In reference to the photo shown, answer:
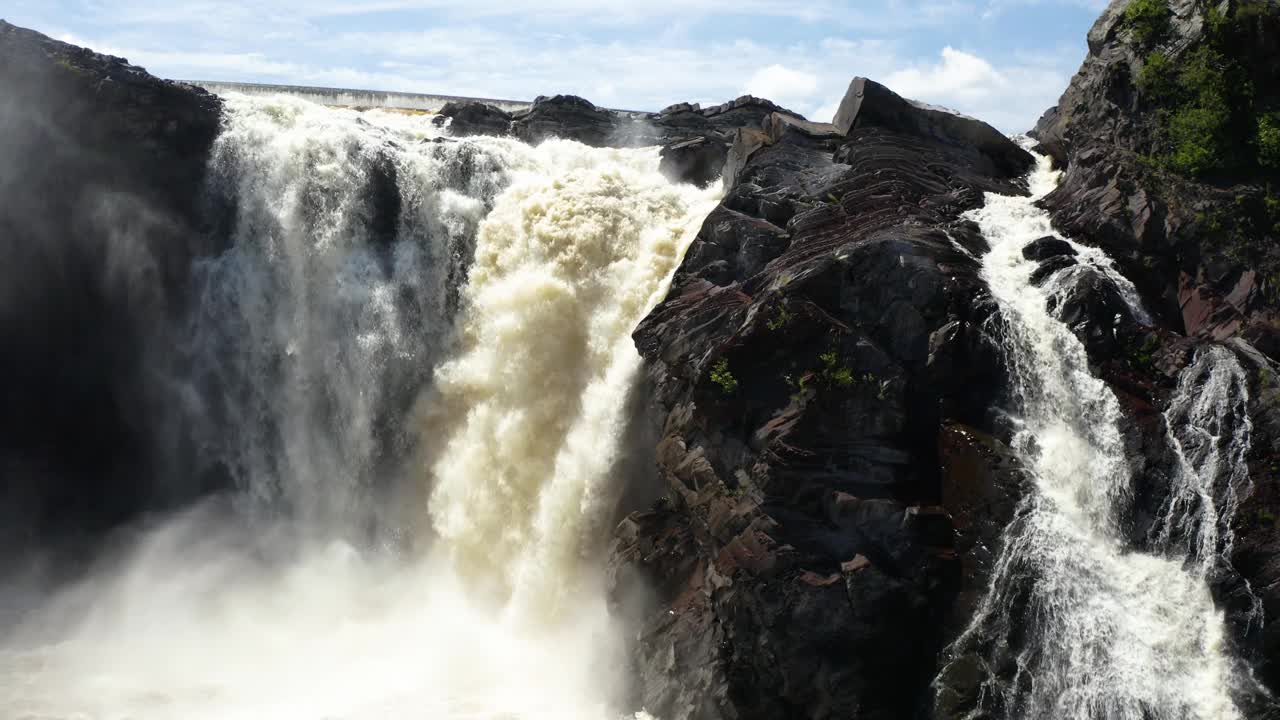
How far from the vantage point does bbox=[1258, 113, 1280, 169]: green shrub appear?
2164 cm

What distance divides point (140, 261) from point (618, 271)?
45.0 feet

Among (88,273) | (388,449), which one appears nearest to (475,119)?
(88,273)

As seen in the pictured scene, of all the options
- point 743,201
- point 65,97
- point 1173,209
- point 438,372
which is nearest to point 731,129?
point 743,201

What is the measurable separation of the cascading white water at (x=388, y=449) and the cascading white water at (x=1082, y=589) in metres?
8.34

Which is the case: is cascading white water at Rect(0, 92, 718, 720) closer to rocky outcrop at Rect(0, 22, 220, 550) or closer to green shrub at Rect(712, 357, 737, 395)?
rocky outcrop at Rect(0, 22, 220, 550)

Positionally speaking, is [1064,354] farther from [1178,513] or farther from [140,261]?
[140,261]

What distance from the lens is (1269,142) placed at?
21.7 metres

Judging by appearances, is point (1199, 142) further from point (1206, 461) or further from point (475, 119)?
point (475, 119)

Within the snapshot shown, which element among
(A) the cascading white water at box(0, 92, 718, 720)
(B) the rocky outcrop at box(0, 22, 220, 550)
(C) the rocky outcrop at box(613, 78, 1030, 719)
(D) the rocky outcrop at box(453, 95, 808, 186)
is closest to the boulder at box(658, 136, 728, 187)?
(A) the cascading white water at box(0, 92, 718, 720)

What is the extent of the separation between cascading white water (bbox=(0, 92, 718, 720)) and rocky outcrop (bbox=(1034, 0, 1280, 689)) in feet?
32.9

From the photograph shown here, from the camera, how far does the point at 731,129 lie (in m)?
38.3

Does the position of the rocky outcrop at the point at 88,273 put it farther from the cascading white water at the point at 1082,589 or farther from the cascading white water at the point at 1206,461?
the cascading white water at the point at 1206,461

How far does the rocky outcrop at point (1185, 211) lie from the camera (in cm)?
1722

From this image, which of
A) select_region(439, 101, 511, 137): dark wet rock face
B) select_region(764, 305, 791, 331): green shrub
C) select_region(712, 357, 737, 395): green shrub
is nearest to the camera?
select_region(764, 305, 791, 331): green shrub
